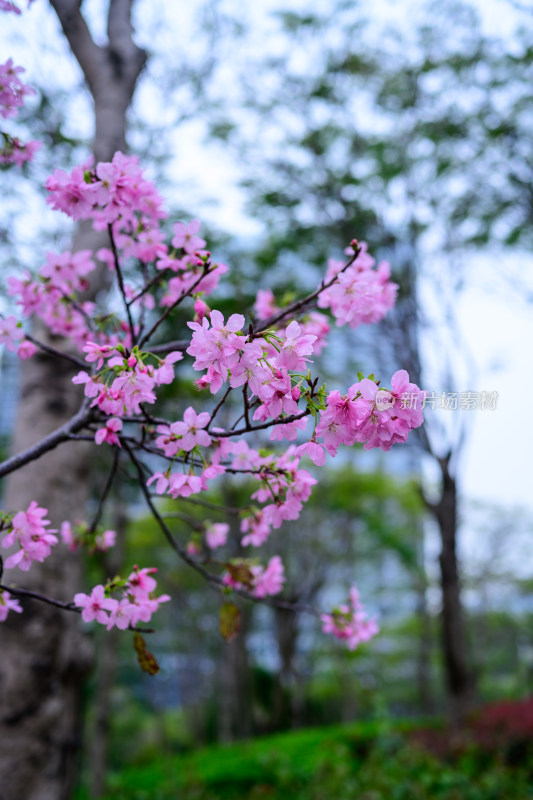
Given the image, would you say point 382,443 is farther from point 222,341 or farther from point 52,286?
point 52,286

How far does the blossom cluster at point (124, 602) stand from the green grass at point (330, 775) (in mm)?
5374

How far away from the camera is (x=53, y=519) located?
231cm

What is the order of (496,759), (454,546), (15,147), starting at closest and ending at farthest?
(15,147) → (496,759) → (454,546)

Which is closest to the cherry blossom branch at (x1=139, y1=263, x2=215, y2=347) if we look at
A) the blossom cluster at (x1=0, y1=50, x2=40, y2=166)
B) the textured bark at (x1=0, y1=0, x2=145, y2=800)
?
the blossom cluster at (x1=0, y1=50, x2=40, y2=166)

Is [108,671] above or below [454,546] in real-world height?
below

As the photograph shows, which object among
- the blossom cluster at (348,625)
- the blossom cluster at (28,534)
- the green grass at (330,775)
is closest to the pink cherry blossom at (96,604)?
the blossom cluster at (28,534)

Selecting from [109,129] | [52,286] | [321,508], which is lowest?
[52,286]

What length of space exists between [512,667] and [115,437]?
27.0 meters

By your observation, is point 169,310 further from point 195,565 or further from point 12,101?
point 12,101

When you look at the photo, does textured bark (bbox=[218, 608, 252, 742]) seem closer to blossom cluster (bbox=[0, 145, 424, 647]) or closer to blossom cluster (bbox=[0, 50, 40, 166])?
blossom cluster (bbox=[0, 145, 424, 647])

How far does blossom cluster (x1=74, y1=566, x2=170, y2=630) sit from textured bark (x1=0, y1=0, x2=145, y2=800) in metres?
1.13

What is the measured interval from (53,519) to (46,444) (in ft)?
4.07

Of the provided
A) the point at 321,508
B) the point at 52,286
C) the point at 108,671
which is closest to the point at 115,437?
the point at 52,286

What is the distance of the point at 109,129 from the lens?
100 inches
